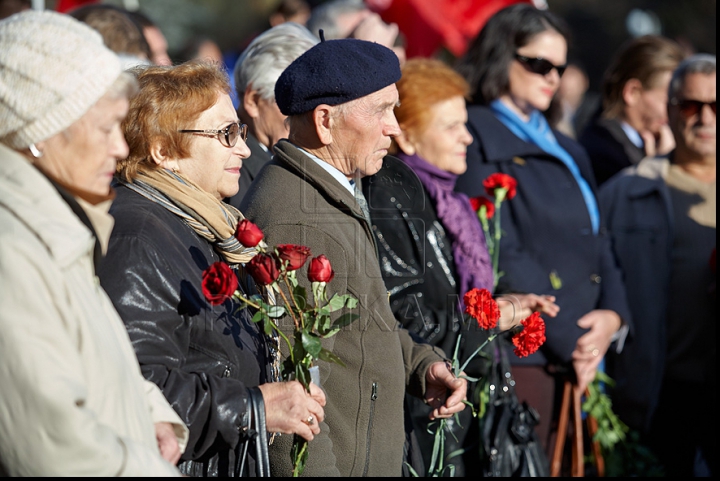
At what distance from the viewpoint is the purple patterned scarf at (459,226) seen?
14.0ft

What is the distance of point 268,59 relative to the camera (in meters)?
4.23

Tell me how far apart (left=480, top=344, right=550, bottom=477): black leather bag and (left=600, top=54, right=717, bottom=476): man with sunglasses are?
1103 millimetres

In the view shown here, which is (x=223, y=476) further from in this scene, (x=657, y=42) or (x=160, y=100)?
(x=657, y=42)

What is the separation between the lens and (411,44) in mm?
7961

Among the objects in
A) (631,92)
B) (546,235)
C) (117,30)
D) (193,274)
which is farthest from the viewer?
(631,92)

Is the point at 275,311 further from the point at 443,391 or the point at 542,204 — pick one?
the point at 542,204

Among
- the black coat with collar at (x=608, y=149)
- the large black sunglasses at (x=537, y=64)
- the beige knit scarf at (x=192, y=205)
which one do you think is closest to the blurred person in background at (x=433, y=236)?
the large black sunglasses at (x=537, y=64)

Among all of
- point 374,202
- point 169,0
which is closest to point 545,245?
point 374,202

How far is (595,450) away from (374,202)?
7.59ft

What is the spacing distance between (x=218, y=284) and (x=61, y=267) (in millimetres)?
526

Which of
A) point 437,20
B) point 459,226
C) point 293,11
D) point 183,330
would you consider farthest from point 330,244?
point 293,11

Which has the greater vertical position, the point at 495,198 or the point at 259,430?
the point at 259,430

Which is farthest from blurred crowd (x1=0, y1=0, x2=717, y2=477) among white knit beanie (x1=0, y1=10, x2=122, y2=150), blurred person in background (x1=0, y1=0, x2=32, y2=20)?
blurred person in background (x1=0, y1=0, x2=32, y2=20)

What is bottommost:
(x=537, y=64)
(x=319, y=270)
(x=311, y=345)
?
(x=537, y=64)
